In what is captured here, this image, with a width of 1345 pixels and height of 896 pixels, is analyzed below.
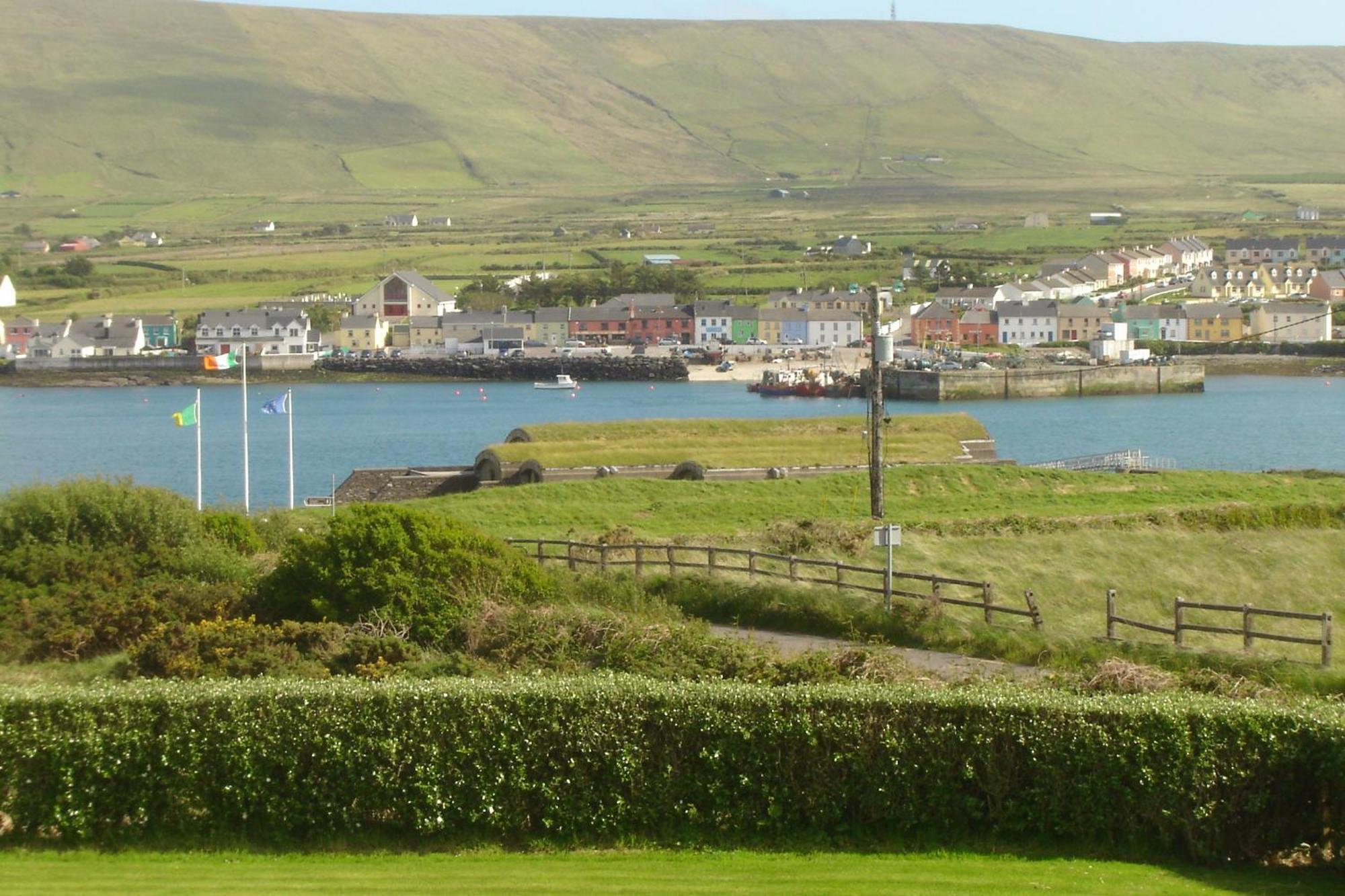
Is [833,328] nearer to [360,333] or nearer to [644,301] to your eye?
[644,301]

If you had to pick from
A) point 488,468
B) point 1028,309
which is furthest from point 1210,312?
point 488,468

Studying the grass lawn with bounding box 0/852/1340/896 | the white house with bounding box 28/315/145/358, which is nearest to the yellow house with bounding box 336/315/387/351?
the white house with bounding box 28/315/145/358

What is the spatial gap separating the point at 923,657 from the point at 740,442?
18.6 meters

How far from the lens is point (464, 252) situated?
477ft

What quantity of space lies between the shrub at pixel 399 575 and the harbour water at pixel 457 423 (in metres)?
27.0

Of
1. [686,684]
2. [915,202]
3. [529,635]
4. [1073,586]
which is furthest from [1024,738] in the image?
[915,202]

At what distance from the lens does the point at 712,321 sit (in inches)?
4200

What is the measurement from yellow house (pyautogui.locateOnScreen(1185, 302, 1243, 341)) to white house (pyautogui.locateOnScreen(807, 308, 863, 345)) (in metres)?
19.9

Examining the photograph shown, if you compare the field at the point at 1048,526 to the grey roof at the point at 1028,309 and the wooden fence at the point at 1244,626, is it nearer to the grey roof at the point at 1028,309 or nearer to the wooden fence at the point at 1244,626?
the wooden fence at the point at 1244,626

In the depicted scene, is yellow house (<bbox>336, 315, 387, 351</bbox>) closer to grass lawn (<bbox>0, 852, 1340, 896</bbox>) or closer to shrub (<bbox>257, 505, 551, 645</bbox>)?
shrub (<bbox>257, 505, 551, 645</bbox>)

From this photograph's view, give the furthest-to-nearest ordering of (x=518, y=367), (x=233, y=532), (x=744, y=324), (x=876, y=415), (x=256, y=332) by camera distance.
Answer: (x=744, y=324), (x=256, y=332), (x=518, y=367), (x=876, y=415), (x=233, y=532)

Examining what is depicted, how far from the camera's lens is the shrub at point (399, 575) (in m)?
16.9

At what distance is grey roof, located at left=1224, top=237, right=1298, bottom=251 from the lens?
132m

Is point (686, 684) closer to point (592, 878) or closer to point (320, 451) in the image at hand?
point (592, 878)
